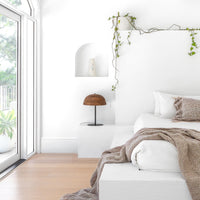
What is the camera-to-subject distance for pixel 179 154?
2.17 m

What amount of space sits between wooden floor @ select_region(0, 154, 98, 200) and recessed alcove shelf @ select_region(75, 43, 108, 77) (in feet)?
4.62

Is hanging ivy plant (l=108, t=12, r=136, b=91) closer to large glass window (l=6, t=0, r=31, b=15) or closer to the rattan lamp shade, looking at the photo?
the rattan lamp shade

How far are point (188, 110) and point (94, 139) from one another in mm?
1420

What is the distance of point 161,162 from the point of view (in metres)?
2.23

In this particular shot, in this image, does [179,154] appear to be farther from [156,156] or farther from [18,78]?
[18,78]

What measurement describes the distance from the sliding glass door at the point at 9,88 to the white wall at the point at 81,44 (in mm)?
639

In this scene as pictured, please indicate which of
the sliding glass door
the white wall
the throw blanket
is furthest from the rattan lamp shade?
the throw blanket

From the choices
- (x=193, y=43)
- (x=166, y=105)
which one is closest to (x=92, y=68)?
(x=166, y=105)

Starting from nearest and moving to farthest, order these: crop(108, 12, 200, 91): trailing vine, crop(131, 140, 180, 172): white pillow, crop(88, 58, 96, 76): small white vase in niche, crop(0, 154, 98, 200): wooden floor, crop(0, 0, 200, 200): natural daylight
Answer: crop(131, 140, 180, 172): white pillow
crop(0, 154, 98, 200): wooden floor
crop(0, 0, 200, 200): natural daylight
crop(108, 12, 200, 91): trailing vine
crop(88, 58, 96, 76): small white vase in niche

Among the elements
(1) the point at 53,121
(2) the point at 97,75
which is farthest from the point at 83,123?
(2) the point at 97,75

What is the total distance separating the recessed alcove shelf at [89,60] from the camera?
4688 mm

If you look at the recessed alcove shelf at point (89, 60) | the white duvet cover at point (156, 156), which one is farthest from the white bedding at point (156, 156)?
the recessed alcove shelf at point (89, 60)

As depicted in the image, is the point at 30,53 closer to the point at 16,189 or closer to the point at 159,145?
the point at 16,189

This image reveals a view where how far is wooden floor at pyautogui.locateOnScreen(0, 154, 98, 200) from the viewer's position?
2838 millimetres
